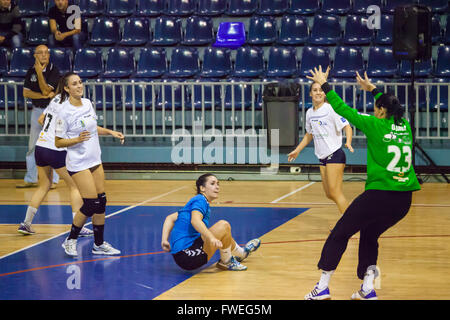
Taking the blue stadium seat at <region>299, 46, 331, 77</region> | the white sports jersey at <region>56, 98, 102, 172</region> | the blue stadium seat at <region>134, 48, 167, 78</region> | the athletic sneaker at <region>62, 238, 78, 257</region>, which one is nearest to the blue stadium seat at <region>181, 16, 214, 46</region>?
the blue stadium seat at <region>134, 48, 167, 78</region>

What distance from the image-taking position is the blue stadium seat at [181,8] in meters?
15.9

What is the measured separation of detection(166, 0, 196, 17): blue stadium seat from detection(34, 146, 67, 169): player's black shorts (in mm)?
7273

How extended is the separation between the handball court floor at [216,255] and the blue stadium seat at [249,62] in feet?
10.0

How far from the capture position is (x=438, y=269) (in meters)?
7.27

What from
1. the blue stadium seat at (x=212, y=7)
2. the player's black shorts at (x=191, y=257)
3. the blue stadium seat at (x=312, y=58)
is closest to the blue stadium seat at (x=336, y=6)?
the blue stadium seat at (x=312, y=58)

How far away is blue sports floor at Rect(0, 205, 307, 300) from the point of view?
6.62 meters

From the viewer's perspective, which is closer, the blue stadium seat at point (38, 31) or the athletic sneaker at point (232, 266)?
the athletic sneaker at point (232, 266)

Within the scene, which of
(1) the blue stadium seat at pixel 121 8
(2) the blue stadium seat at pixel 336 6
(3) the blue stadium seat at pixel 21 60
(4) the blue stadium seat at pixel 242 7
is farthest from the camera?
(1) the blue stadium seat at pixel 121 8

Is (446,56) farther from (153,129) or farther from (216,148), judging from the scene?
(153,129)

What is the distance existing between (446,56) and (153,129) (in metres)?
5.46

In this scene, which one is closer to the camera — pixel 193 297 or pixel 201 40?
pixel 193 297

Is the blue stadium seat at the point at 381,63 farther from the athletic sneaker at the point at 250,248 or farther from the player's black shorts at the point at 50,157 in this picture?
the athletic sneaker at the point at 250,248

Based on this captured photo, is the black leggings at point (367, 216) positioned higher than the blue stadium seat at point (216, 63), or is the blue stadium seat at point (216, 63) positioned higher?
the blue stadium seat at point (216, 63)
